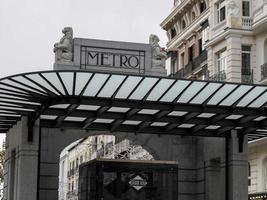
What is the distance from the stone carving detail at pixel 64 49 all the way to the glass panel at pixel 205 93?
16.2 feet

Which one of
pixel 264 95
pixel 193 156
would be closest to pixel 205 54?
pixel 193 156

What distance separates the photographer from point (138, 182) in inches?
709

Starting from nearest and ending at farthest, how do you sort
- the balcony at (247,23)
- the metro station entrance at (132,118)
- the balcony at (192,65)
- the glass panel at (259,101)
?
the metro station entrance at (132,118) → the glass panel at (259,101) → the balcony at (247,23) → the balcony at (192,65)

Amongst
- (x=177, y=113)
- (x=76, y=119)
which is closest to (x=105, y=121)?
(x=76, y=119)

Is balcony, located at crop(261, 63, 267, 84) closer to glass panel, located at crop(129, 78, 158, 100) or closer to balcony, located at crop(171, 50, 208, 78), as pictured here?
balcony, located at crop(171, 50, 208, 78)

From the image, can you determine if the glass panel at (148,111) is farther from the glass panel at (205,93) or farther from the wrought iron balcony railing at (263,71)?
the wrought iron balcony railing at (263,71)

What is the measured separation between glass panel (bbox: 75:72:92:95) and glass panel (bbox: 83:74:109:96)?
0.50ft

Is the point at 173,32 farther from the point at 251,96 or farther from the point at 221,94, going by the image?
the point at 221,94

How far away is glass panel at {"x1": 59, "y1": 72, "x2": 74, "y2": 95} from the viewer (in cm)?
1659

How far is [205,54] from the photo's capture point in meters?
43.6

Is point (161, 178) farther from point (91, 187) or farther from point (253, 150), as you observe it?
point (253, 150)

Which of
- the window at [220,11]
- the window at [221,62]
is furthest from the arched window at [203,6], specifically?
the window at [221,62]

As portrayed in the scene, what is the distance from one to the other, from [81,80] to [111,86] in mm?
909

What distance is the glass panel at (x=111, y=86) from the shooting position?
17.0 metres
